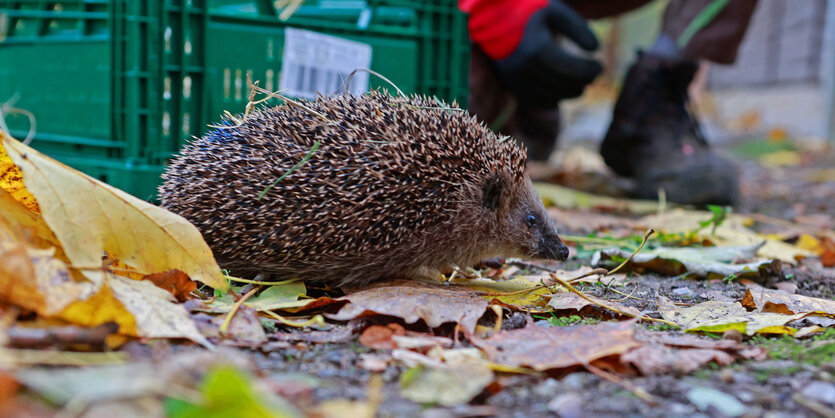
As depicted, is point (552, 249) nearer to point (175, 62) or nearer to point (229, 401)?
point (175, 62)

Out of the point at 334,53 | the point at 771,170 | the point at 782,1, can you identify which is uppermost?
the point at 782,1

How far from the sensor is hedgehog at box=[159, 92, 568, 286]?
3404 millimetres

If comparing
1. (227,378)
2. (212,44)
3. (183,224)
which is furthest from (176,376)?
(212,44)

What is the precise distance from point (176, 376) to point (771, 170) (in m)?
10.4

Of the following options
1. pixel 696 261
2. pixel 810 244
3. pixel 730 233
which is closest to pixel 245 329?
pixel 696 261

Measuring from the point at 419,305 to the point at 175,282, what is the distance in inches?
37.2

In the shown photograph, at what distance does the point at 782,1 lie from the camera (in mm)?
16062

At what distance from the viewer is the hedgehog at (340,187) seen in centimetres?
340

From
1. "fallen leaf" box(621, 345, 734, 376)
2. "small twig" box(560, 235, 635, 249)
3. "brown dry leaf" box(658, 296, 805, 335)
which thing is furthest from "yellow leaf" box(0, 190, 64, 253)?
"small twig" box(560, 235, 635, 249)

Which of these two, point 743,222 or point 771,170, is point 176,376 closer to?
point 743,222

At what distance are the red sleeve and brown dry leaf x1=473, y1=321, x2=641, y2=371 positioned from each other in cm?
409

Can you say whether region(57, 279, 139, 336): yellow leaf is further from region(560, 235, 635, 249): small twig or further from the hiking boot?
the hiking boot

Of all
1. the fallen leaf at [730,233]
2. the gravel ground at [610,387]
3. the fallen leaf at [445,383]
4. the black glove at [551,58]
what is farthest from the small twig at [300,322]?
the black glove at [551,58]

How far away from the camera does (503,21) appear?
21.2ft
